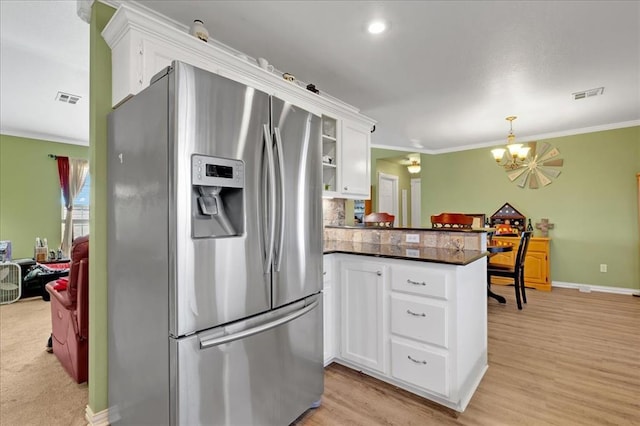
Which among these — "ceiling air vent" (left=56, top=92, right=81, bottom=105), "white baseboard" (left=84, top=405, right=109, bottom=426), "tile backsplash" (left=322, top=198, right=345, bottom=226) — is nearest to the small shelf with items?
"tile backsplash" (left=322, top=198, right=345, bottom=226)

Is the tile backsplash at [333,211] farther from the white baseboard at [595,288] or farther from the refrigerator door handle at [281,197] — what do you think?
the white baseboard at [595,288]

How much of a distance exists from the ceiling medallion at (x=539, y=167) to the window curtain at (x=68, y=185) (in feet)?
26.4

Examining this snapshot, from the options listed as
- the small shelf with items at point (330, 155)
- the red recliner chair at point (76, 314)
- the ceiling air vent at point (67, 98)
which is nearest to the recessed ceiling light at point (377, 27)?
the small shelf with items at point (330, 155)

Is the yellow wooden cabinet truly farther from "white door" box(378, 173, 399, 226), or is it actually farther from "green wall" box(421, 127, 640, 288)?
"white door" box(378, 173, 399, 226)

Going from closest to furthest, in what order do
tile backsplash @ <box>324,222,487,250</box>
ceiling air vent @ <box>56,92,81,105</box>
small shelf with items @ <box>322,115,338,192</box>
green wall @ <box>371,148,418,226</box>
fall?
tile backsplash @ <box>324,222,487,250</box>, small shelf with items @ <box>322,115,338,192</box>, ceiling air vent @ <box>56,92,81,105</box>, green wall @ <box>371,148,418,226</box>

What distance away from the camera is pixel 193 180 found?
1.27m

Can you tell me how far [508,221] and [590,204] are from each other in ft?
→ 3.76

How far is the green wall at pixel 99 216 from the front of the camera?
5.86 ft

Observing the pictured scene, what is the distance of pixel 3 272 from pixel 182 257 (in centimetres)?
491

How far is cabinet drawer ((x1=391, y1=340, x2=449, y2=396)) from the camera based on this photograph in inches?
72.9

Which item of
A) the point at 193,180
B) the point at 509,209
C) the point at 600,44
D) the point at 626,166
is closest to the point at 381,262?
the point at 193,180

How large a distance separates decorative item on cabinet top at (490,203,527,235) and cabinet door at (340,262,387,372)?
4021 millimetres

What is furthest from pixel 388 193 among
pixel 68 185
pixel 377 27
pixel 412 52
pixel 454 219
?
pixel 68 185

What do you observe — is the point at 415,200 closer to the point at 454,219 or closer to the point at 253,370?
the point at 454,219
